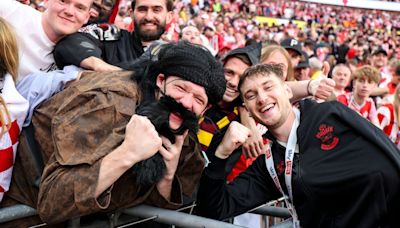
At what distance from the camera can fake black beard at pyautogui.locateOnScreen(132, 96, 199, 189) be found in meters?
1.79

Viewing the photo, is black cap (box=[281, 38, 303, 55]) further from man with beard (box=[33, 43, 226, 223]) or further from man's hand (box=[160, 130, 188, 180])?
man's hand (box=[160, 130, 188, 180])

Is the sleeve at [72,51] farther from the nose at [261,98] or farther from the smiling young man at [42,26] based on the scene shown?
the nose at [261,98]

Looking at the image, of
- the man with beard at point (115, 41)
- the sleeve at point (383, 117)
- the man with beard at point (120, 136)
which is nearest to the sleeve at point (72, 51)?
the man with beard at point (115, 41)

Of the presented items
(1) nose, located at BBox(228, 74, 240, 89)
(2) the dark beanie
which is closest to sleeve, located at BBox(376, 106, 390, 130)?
(1) nose, located at BBox(228, 74, 240, 89)

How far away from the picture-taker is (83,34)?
2.68 m

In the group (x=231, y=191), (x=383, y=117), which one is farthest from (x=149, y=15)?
(x=383, y=117)

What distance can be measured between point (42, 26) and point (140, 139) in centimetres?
122

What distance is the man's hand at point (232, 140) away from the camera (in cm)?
204

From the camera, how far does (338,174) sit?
190cm

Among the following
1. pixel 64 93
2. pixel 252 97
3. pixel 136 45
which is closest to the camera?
pixel 64 93

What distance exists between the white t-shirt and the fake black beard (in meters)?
0.89

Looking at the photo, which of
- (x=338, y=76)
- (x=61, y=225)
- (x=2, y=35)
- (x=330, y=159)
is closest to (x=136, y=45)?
(x=2, y=35)

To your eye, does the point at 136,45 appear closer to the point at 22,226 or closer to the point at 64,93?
the point at 64,93

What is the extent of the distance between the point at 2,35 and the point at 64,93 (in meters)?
0.37
